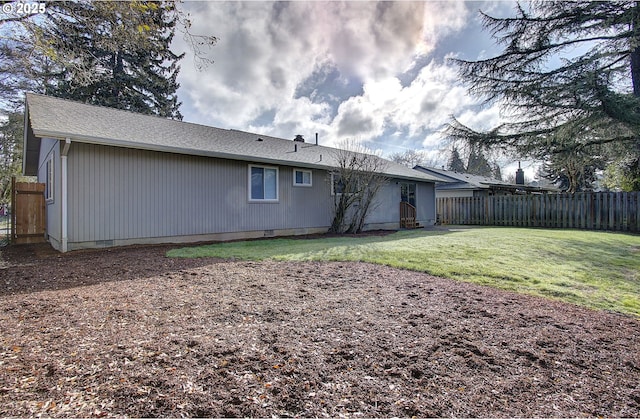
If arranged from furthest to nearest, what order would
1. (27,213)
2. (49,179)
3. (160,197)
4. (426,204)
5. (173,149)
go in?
1. (426,204)
2. (27,213)
3. (49,179)
4. (160,197)
5. (173,149)

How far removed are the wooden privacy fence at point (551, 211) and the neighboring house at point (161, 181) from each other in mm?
9708

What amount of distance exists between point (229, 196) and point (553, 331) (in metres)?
8.14

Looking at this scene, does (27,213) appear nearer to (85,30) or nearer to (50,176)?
(50,176)

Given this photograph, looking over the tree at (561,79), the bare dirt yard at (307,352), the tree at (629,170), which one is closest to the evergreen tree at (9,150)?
the bare dirt yard at (307,352)

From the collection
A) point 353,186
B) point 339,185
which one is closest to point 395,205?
point 339,185

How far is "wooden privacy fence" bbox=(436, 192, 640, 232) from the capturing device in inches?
509

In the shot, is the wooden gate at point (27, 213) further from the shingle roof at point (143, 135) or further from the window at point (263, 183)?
the window at point (263, 183)

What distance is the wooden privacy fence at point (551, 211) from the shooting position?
12930mm

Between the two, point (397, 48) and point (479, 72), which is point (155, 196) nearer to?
point (397, 48)

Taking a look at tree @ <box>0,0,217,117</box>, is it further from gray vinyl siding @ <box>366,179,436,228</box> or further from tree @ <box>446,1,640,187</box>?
tree @ <box>446,1,640,187</box>

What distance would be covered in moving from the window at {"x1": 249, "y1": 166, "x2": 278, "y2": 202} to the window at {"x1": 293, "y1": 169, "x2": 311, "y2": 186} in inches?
31.7

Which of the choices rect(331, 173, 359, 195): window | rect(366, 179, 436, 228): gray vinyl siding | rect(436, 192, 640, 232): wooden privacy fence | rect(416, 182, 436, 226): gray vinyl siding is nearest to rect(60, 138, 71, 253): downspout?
rect(331, 173, 359, 195): window

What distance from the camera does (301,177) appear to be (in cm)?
1105

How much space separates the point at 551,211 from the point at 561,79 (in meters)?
6.35
